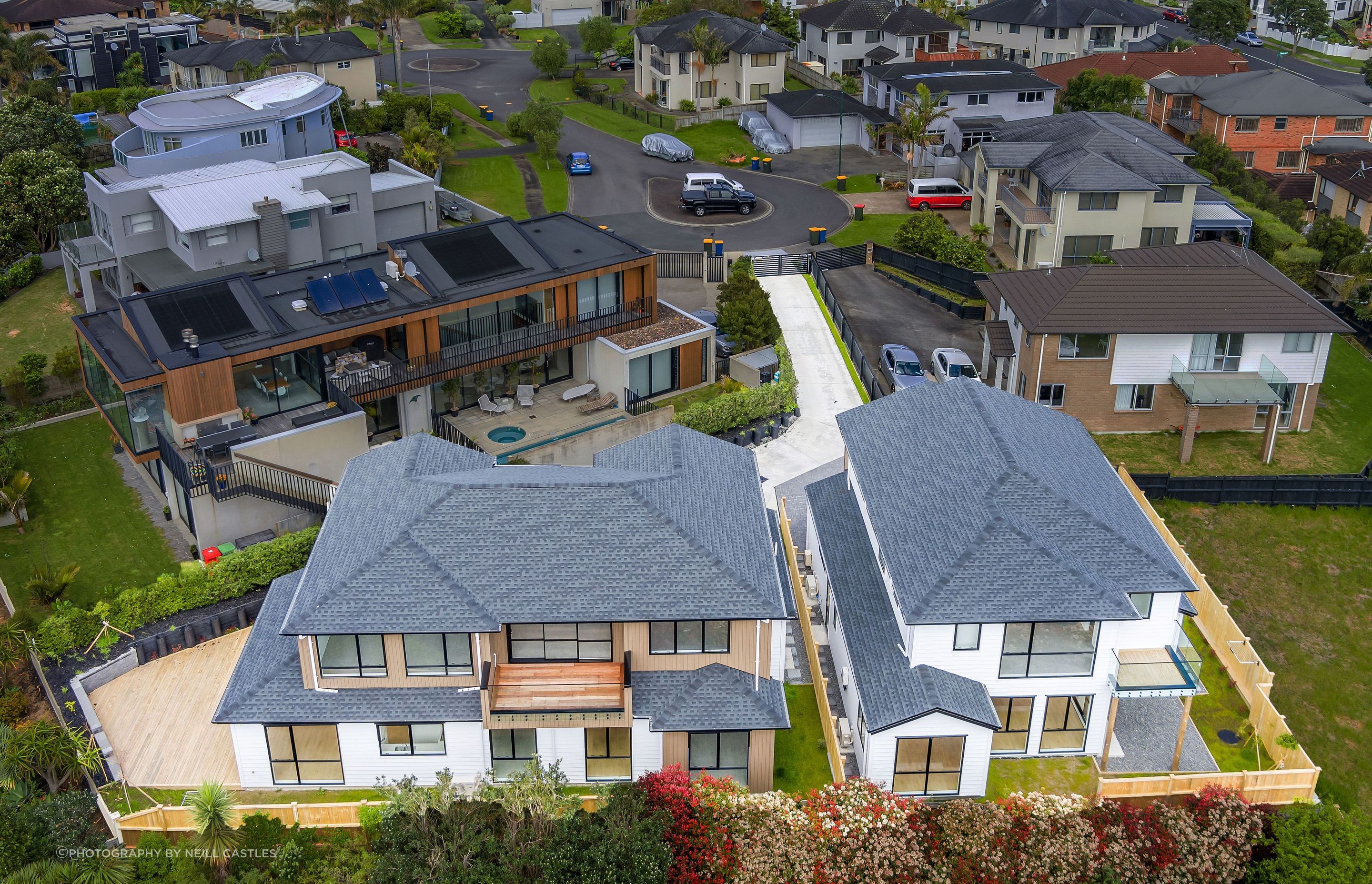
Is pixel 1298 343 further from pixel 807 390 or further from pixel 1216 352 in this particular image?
pixel 807 390

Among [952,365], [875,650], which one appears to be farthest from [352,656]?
[952,365]

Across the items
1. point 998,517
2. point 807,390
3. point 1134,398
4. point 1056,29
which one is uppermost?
point 1056,29

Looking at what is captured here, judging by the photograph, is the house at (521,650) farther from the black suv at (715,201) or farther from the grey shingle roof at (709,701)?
the black suv at (715,201)

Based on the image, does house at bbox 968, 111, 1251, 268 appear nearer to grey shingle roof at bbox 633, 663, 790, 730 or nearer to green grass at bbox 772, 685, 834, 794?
green grass at bbox 772, 685, 834, 794

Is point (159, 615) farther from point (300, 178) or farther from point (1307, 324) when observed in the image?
point (1307, 324)

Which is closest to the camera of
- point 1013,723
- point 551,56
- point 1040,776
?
point 1040,776

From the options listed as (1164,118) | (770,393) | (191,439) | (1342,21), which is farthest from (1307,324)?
(1342,21)
